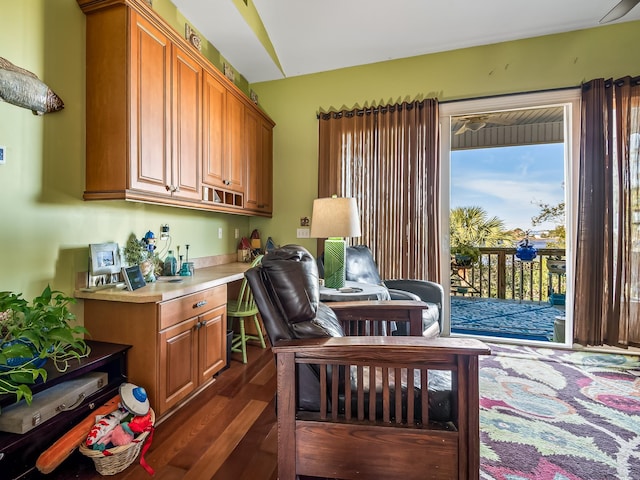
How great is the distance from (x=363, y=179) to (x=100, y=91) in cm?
236

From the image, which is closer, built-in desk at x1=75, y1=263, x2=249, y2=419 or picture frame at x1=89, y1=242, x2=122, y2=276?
built-in desk at x1=75, y1=263, x2=249, y2=419

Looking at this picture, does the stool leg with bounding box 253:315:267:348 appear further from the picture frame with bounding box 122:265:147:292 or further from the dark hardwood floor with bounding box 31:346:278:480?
the picture frame with bounding box 122:265:147:292

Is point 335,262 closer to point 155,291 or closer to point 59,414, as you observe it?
point 155,291

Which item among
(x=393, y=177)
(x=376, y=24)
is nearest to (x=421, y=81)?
(x=376, y=24)

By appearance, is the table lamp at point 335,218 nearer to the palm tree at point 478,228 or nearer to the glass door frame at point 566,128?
the glass door frame at point 566,128

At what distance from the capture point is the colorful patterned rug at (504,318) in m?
3.64

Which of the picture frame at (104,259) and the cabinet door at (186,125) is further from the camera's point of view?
the cabinet door at (186,125)

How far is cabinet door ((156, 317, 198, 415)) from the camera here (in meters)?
1.72

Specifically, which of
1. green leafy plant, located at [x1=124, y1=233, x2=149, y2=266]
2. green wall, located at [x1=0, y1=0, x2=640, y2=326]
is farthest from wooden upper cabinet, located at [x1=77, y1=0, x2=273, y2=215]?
green leafy plant, located at [x1=124, y1=233, x2=149, y2=266]

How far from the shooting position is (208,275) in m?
2.42

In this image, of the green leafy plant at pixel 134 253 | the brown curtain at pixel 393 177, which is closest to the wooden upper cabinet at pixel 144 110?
the green leafy plant at pixel 134 253

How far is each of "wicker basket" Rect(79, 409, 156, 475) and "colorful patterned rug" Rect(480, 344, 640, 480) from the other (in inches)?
64.4

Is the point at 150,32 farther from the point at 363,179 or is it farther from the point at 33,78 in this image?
the point at 363,179

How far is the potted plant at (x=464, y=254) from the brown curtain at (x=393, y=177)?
183 cm
